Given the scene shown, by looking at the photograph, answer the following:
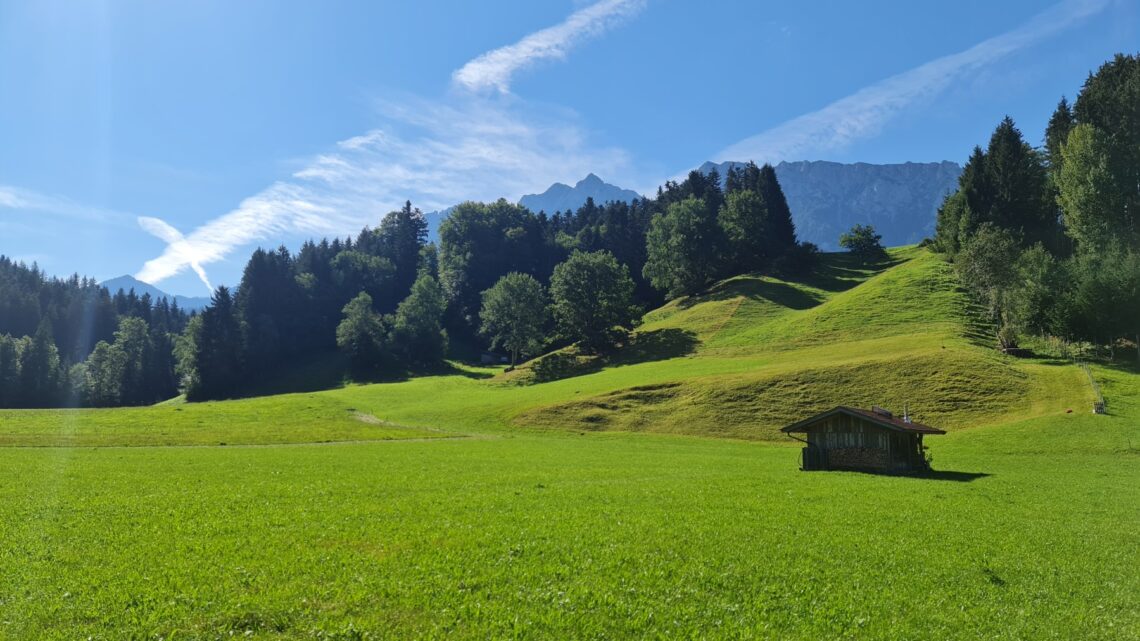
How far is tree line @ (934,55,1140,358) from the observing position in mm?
67500

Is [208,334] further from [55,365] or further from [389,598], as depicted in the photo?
[389,598]

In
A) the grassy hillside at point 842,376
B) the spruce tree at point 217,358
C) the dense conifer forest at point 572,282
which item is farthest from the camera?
the spruce tree at point 217,358

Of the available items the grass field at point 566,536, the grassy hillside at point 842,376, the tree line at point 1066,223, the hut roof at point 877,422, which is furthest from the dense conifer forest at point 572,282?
the hut roof at point 877,422

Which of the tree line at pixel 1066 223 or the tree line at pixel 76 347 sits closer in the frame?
the tree line at pixel 1066 223

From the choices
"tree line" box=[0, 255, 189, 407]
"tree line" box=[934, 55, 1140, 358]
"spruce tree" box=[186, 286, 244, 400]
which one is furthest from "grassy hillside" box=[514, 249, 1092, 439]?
"tree line" box=[0, 255, 189, 407]

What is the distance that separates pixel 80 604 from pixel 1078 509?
35.6 metres

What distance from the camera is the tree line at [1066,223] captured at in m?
67.5

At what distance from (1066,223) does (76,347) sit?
22498 centimetres

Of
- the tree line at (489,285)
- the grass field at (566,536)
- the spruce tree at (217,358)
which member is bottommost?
the grass field at (566,536)

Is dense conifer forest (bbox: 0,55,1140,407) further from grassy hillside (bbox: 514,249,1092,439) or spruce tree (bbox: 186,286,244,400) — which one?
grassy hillside (bbox: 514,249,1092,439)

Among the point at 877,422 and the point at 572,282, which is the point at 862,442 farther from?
the point at 572,282

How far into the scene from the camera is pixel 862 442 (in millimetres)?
42656

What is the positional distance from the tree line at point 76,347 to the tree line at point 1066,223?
164 metres

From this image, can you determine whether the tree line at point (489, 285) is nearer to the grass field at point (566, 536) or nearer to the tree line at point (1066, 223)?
the tree line at point (1066, 223)
